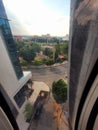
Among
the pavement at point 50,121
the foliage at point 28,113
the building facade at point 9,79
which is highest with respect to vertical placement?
the building facade at point 9,79

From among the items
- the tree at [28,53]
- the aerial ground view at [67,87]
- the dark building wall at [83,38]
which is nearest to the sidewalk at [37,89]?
the aerial ground view at [67,87]

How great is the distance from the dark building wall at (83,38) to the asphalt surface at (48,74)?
1455 centimetres

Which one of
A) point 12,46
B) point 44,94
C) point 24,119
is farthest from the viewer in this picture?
point 44,94

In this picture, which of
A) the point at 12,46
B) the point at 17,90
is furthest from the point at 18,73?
the point at 12,46

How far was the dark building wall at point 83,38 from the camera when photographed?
7824 millimetres

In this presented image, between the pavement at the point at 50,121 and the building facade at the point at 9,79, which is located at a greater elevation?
the building facade at the point at 9,79

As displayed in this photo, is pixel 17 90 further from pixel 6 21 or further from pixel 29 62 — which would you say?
pixel 29 62

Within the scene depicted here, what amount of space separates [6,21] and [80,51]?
A: 8.11m

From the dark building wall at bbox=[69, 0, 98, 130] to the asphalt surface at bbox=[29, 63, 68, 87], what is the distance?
14552mm

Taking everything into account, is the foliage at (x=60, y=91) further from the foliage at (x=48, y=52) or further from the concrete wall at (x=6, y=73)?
the foliage at (x=48, y=52)

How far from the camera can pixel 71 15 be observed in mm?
10820

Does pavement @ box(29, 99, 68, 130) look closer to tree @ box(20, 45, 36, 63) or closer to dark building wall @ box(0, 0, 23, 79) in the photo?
dark building wall @ box(0, 0, 23, 79)

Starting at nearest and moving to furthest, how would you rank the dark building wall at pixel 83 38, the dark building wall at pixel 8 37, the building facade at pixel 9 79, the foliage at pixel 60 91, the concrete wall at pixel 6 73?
the dark building wall at pixel 83 38, the building facade at pixel 9 79, the concrete wall at pixel 6 73, the dark building wall at pixel 8 37, the foliage at pixel 60 91

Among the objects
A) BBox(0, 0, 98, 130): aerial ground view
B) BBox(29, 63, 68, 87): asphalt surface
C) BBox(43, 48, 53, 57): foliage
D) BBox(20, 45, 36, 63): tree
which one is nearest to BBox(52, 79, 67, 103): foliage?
BBox(0, 0, 98, 130): aerial ground view
